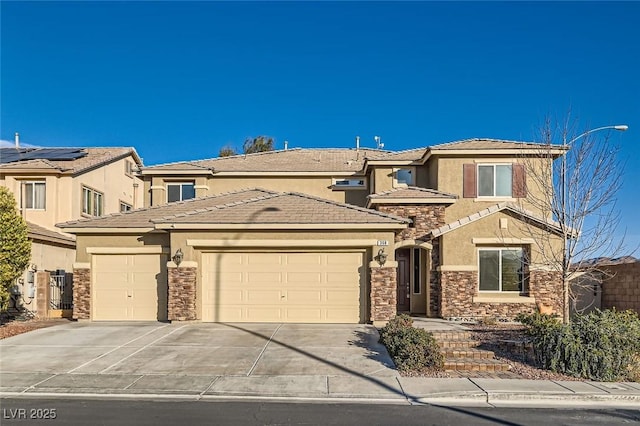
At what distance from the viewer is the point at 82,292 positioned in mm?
16219

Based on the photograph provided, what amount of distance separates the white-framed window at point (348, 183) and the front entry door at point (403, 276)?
4.77 metres

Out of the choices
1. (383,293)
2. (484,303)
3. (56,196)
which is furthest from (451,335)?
(56,196)

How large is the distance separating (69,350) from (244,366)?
4.77 metres

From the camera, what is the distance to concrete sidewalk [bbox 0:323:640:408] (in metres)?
8.84

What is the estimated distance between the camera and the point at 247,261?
1588 centimetres

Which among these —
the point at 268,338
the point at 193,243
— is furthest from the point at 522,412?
the point at 193,243

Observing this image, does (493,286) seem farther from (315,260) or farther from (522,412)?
(522,412)

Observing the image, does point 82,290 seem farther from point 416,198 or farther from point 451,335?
point 416,198

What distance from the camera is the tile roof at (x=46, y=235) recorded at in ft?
60.9

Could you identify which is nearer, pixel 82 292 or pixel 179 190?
pixel 82 292

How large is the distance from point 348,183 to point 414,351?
12820mm

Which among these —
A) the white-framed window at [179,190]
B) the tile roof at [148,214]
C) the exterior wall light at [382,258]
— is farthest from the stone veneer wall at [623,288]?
the white-framed window at [179,190]

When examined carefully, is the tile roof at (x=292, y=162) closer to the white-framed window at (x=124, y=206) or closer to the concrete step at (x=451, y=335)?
the white-framed window at (x=124, y=206)

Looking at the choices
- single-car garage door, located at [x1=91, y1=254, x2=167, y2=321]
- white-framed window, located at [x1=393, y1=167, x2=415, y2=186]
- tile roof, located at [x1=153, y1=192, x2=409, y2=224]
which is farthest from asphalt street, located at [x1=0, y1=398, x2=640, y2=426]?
white-framed window, located at [x1=393, y1=167, x2=415, y2=186]
